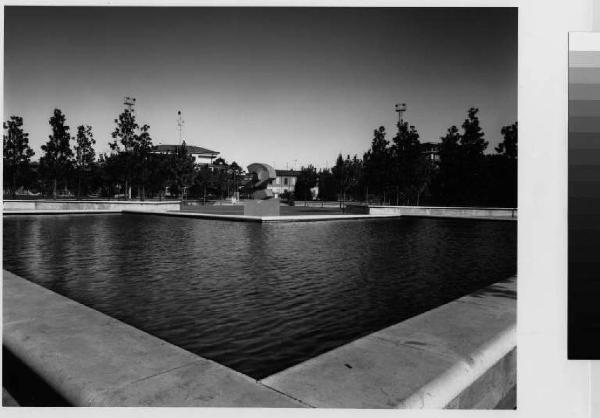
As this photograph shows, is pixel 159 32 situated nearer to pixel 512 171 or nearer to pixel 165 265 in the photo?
pixel 165 265

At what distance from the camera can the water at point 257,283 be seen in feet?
14.8

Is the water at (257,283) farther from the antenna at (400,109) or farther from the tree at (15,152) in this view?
the tree at (15,152)

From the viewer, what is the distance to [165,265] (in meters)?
8.66

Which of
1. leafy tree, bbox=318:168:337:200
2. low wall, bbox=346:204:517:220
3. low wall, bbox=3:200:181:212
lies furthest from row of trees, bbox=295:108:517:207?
leafy tree, bbox=318:168:337:200

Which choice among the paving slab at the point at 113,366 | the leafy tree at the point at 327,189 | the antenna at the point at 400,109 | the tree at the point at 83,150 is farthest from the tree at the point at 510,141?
the tree at the point at 83,150

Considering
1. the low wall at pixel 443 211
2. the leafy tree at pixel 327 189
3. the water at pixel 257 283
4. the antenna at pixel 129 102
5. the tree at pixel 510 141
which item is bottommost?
the water at pixel 257 283

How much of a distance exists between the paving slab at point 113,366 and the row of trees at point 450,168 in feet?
85.8

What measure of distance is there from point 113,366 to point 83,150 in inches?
1660

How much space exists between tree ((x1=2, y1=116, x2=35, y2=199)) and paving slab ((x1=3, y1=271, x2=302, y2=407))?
3621cm

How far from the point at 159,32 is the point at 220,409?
389 inches

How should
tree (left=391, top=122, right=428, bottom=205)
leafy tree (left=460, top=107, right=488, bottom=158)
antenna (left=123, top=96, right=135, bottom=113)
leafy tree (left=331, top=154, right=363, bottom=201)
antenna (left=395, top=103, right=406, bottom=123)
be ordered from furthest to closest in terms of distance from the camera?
leafy tree (left=331, top=154, right=363, bottom=201), antenna (left=123, top=96, right=135, bottom=113), antenna (left=395, top=103, right=406, bottom=123), tree (left=391, top=122, right=428, bottom=205), leafy tree (left=460, top=107, right=488, bottom=158)

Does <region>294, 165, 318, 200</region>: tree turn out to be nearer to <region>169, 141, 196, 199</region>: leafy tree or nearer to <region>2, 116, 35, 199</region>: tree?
<region>169, 141, 196, 199</region>: leafy tree

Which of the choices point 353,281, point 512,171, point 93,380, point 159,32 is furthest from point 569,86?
point 512,171

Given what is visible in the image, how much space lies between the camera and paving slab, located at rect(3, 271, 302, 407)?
3074mm
